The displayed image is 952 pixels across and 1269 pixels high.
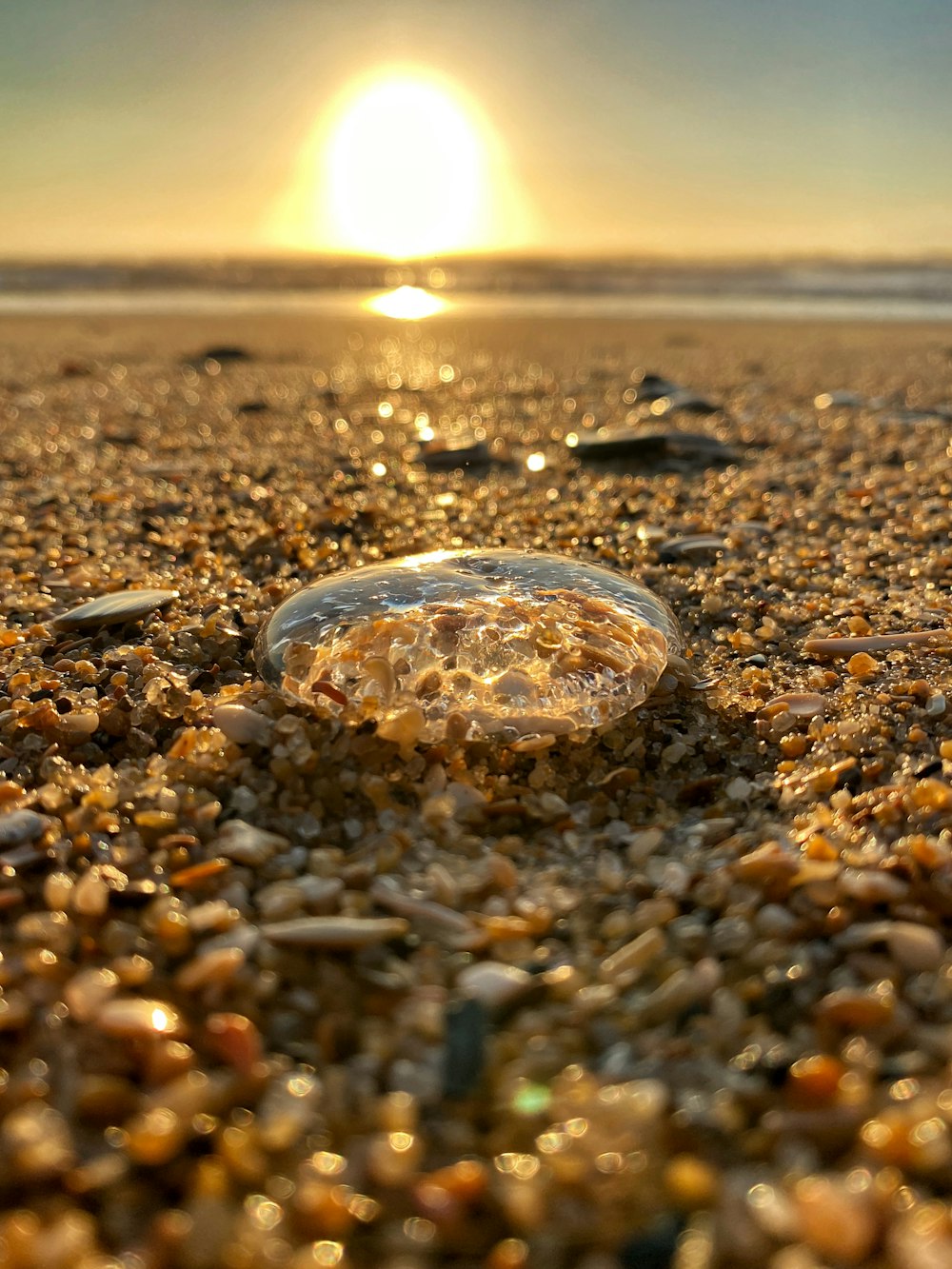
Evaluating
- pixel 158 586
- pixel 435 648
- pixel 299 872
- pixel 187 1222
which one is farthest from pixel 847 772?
pixel 158 586

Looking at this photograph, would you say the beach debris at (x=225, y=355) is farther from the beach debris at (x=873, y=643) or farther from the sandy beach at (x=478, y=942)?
the beach debris at (x=873, y=643)

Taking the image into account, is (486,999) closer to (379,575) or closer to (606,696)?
(606,696)

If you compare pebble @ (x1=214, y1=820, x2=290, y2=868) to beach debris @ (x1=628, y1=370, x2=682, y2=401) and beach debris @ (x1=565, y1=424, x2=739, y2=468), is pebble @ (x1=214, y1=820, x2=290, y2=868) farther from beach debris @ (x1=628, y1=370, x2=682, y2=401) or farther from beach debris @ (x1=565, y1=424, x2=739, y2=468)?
beach debris @ (x1=628, y1=370, x2=682, y2=401)

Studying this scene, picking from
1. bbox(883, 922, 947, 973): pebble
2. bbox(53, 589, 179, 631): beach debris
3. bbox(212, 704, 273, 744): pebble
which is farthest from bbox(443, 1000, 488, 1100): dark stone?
bbox(53, 589, 179, 631): beach debris

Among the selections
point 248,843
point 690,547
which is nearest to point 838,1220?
point 248,843

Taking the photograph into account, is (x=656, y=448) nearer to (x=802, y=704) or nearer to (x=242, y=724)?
(x=802, y=704)
